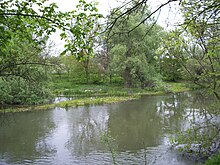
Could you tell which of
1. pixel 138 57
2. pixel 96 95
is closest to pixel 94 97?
pixel 96 95

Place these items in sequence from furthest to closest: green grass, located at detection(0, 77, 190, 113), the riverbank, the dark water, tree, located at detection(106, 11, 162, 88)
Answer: tree, located at detection(106, 11, 162, 88) → green grass, located at detection(0, 77, 190, 113) → the riverbank → the dark water

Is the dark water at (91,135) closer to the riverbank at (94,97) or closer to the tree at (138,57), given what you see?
the riverbank at (94,97)

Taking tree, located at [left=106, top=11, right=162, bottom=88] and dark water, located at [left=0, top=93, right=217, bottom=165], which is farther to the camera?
tree, located at [left=106, top=11, right=162, bottom=88]

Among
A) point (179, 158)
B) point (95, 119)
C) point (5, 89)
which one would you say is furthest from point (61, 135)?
point (5, 89)

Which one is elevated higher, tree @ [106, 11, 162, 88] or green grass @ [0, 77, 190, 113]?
tree @ [106, 11, 162, 88]

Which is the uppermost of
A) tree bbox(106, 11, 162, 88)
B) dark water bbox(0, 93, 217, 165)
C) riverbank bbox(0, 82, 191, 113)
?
tree bbox(106, 11, 162, 88)

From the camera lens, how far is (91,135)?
11.0 m

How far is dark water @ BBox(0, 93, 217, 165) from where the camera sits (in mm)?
8125

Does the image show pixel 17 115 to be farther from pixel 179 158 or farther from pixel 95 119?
pixel 179 158

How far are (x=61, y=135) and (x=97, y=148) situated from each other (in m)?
2.44

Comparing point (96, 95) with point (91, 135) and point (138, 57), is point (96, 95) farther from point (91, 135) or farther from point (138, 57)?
point (91, 135)

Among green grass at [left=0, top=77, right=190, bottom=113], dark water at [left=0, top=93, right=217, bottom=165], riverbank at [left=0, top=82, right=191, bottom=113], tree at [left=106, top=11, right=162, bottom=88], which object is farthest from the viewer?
tree at [left=106, top=11, right=162, bottom=88]

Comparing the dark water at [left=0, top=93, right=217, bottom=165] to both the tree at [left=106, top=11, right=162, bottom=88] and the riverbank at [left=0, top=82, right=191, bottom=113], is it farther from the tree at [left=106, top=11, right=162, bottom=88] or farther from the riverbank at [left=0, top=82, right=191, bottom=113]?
the tree at [left=106, top=11, right=162, bottom=88]

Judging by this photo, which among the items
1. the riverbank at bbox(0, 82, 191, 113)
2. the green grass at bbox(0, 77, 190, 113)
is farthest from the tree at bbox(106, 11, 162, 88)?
the riverbank at bbox(0, 82, 191, 113)
